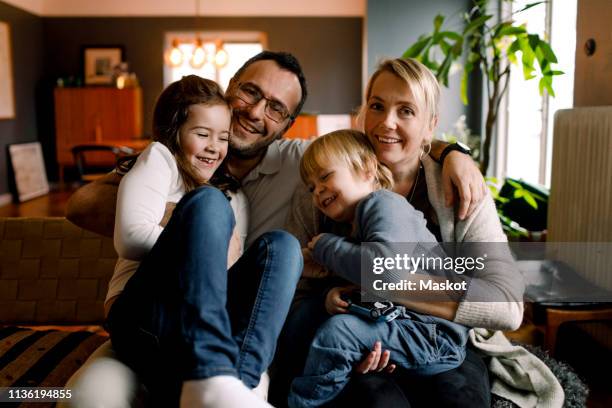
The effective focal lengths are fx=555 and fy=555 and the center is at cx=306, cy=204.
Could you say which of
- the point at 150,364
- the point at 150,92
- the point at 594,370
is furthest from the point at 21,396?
the point at 150,92

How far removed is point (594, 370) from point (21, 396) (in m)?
2.09

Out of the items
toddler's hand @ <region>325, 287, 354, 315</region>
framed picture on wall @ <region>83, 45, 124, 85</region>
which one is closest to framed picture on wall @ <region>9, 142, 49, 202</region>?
framed picture on wall @ <region>83, 45, 124, 85</region>

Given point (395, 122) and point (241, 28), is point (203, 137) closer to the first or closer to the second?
point (395, 122)

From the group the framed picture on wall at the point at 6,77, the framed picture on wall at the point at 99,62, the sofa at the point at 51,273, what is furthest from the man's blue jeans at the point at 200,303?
the framed picture on wall at the point at 99,62

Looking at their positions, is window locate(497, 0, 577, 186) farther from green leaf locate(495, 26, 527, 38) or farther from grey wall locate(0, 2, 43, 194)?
grey wall locate(0, 2, 43, 194)

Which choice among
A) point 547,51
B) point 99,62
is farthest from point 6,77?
point 547,51

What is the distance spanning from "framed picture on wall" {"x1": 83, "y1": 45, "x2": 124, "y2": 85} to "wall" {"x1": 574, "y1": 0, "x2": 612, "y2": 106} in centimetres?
789

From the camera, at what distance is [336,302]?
1394mm

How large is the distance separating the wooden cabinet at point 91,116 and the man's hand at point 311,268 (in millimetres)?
7886

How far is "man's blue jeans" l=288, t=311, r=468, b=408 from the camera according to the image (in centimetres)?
131

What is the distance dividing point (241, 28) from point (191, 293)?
8.75m

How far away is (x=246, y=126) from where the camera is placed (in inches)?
74.9

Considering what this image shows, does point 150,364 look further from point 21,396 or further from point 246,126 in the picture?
point 246,126

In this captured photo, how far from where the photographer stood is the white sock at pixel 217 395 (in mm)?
1047
